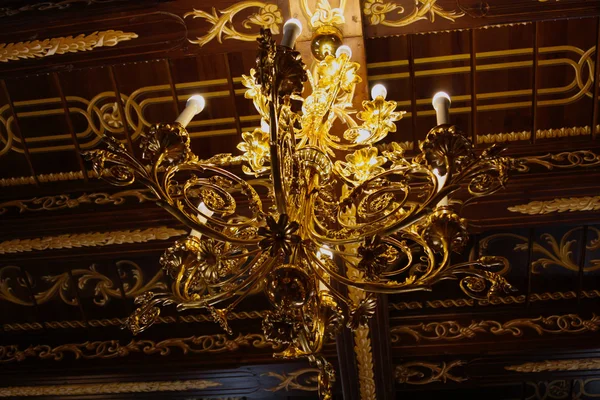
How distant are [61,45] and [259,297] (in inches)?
77.3

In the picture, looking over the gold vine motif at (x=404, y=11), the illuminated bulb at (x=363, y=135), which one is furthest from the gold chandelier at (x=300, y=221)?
the gold vine motif at (x=404, y=11)

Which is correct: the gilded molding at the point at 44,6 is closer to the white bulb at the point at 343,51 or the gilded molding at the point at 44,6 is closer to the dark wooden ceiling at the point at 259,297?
the dark wooden ceiling at the point at 259,297

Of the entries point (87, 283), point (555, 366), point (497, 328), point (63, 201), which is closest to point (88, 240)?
point (63, 201)

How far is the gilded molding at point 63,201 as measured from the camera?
3.79 m

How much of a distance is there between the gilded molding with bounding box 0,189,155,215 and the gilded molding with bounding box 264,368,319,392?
139 cm

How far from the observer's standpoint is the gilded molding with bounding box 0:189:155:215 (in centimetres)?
379

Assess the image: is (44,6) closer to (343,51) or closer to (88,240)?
(88,240)

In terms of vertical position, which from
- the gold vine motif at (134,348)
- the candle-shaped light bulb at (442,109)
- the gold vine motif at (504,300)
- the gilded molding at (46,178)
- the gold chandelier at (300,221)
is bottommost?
the gold vine motif at (134,348)

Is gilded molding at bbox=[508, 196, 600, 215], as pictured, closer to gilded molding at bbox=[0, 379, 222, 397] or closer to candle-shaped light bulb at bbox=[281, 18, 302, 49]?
candle-shaped light bulb at bbox=[281, 18, 302, 49]

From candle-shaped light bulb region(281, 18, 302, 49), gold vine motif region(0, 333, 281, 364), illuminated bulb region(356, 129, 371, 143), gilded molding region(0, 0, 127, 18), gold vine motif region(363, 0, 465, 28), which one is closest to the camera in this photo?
candle-shaped light bulb region(281, 18, 302, 49)

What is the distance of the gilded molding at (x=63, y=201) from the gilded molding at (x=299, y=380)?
139cm

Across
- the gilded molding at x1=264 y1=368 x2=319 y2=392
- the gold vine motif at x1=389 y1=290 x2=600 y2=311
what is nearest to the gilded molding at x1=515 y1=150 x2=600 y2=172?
the gold vine motif at x1=389 y1=290 x2=600 y2=311

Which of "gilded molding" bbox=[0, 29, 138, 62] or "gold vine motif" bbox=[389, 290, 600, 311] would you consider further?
"gold vine motif" bbox=[389, 290, 600, 311]

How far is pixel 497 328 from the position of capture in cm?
396
